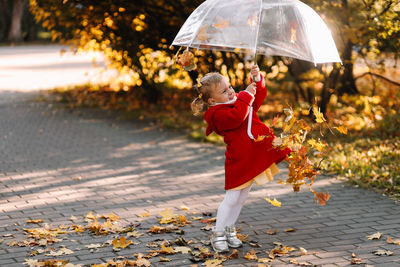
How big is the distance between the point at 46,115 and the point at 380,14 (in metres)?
6.56

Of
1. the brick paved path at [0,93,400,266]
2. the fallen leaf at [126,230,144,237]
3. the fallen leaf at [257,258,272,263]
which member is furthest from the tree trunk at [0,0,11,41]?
the fallen leaf at [257,258,272,263]

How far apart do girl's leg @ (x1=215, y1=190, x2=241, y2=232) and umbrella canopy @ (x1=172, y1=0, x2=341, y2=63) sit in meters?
1.12

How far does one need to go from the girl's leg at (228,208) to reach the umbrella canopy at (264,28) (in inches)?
44.2

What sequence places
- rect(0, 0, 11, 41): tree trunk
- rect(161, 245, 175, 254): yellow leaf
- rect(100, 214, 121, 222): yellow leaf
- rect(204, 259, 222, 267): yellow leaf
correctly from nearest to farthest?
rect(204, 259, 222, 267): yellow leaf < rect(161, 245, 175, 254): yellow leaf < rect(100, 214, 121, 222): yellow leaf < rect(0, 0, 11, 41): tree trunk

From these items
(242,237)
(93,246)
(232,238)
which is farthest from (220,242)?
(93,246)

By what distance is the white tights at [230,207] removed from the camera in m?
4.44

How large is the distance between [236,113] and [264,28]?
2.38ft

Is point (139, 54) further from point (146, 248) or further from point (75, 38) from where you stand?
point (146, 248)

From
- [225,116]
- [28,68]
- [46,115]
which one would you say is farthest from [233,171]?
[28,68]

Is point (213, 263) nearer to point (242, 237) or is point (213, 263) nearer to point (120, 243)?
point (242, 237)

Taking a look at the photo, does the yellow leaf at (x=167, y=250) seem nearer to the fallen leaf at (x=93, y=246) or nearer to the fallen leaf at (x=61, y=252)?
the fallen leaf at (x=93, y=246)

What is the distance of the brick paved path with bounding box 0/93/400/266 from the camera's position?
4.55 m

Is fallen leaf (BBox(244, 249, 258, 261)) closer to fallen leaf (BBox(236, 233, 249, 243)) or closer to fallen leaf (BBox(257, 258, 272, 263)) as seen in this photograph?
fallen leaf (BBox(257, 258, 272, 263))

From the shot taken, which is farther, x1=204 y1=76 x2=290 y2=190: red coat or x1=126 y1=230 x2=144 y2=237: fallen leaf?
x1=126 y1=230 x2=144 y2=237: fallen leaf
